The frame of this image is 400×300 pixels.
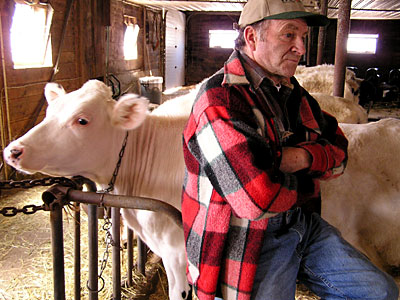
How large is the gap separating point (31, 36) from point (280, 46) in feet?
20.1

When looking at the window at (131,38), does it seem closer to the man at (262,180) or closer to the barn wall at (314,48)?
the barn wall at (314,48)

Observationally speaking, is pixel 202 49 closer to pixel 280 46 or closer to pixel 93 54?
pixel 93 54

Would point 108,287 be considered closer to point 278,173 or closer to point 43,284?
point 43,284

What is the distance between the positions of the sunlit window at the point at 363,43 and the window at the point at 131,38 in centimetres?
1145

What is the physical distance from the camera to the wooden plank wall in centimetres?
575

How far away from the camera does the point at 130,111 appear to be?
7.22 feet

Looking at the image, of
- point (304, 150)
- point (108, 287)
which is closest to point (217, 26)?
point (108, 287)

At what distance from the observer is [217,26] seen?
19297 mm

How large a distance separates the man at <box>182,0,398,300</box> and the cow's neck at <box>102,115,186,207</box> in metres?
0.78

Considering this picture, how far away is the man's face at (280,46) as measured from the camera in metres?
1.57

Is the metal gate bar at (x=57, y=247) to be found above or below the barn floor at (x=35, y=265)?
above

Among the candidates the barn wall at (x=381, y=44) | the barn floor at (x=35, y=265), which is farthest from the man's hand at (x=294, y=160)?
the barn wall at (x=381, y=44)

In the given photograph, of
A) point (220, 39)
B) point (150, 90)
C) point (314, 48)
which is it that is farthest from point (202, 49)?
point (150, 90)

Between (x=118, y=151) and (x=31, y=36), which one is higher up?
(x=31, y=36)
